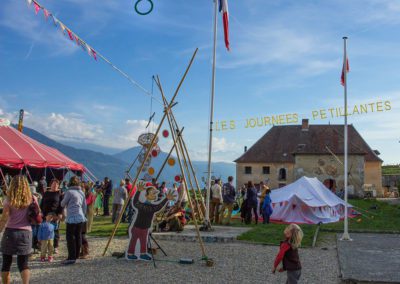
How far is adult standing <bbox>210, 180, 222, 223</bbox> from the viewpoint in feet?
49.9

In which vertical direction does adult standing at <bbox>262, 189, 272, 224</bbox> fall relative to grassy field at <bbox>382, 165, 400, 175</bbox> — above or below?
below

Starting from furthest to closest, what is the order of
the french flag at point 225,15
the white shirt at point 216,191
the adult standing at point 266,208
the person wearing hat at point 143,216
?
the adult standing at point 266,208 < the white shirt at point 216,191 < the french flag at point 225,15 < the person wearing hat at point 143,216

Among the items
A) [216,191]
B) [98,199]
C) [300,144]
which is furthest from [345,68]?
[300,144]

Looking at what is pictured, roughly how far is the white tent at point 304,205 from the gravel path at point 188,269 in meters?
7.04

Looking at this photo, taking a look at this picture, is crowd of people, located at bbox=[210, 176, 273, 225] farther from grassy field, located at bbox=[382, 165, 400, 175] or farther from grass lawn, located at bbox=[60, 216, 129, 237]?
grassy field, located at bbox=[382, 165, 400, 175]

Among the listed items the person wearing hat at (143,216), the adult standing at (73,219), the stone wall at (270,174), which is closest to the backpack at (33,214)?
the adult standing at (73,219)

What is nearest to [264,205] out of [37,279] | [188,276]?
[188,276]

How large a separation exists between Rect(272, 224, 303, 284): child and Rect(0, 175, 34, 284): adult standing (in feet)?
11.0

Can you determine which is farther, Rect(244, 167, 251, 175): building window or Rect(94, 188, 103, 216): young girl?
Rect(244, 167, 251, 175): building window

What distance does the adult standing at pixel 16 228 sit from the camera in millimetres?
5559

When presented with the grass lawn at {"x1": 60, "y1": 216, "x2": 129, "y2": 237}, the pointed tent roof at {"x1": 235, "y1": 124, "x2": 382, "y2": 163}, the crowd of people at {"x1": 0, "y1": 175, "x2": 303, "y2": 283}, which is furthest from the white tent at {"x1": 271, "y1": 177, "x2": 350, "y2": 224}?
the pointed tent roof at {"x1": 235, "y1": 124, "x2": 382, "y2": 163}

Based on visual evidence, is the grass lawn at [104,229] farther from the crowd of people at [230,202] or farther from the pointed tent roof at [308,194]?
the pointed tent roof at [308,194]

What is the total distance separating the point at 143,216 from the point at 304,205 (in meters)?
10.0

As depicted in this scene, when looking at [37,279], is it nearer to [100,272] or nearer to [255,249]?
→ [100,272]
